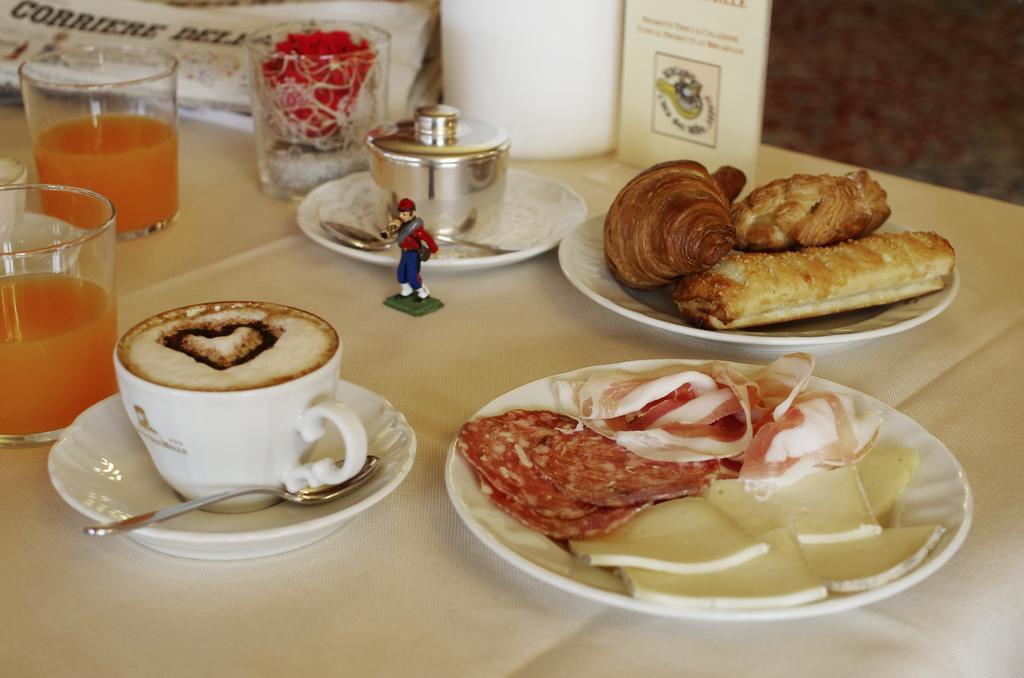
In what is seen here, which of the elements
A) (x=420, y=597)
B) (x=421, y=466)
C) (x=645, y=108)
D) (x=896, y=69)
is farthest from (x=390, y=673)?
(x=896, y=69)

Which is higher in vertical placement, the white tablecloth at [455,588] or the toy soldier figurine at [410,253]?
the toy soldier figurine at [410,253]

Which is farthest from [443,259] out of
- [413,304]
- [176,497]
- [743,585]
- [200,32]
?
[200,32]

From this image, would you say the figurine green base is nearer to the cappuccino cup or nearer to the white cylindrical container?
the cappuccino cup

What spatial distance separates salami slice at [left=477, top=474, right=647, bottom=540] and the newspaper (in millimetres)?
862

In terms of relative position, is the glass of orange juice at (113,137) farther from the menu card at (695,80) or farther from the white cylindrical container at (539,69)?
the menu card at (695,80)

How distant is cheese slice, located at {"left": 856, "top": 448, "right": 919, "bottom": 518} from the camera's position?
25.7 inches

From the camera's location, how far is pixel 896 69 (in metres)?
4.64

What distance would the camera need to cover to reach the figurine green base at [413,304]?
0.96 m

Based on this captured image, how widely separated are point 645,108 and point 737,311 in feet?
1.57

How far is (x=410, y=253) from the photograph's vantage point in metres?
0.94

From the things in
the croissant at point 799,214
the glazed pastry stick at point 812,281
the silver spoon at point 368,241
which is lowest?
the silver spoon at point 368,241

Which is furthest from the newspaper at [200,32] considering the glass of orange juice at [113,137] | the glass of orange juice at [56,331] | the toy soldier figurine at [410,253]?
the glass of orange juice at [56,331]

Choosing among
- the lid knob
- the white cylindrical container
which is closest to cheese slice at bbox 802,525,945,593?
the lid knob

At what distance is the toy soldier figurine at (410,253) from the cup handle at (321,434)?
33 centimetres
